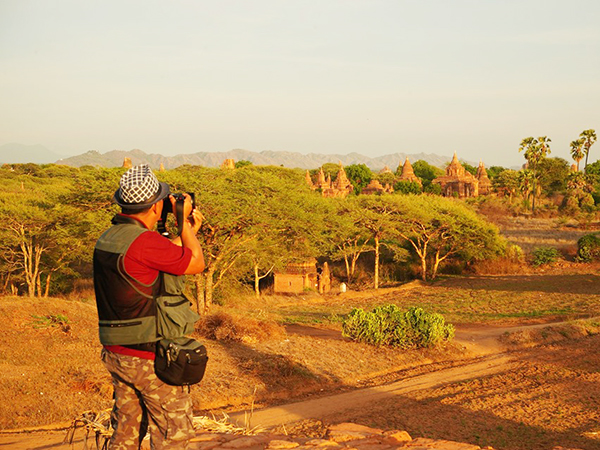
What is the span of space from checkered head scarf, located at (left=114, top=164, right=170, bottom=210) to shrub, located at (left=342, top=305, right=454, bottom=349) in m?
9.22

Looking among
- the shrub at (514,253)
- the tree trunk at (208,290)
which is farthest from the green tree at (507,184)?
the tree trunk at (208,290)

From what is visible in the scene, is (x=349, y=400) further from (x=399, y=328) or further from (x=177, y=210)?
(x=177, y=210)

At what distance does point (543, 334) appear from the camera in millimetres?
14102

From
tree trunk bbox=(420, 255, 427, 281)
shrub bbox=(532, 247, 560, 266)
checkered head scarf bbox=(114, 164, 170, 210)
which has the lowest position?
tree trunk bbox=(420, 255, 427, 281)

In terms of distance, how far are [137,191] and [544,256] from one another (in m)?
31.7

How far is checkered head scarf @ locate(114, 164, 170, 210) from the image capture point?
323 centimetres

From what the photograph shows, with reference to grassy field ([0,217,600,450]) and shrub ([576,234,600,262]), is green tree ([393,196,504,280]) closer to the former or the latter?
shrub ([576,234,600,262])

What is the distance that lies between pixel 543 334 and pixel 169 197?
1299 centimetres

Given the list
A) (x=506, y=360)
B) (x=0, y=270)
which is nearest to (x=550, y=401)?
(x=506, y=360)

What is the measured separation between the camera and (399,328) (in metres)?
11.9

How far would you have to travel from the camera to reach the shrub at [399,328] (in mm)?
11891

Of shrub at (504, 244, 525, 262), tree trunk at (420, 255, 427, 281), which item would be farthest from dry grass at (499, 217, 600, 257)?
tree trunk at (420, 255, 427, 281)

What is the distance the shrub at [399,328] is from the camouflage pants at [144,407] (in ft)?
29.4

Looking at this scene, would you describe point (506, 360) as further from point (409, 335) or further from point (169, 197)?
point (169, 197)
